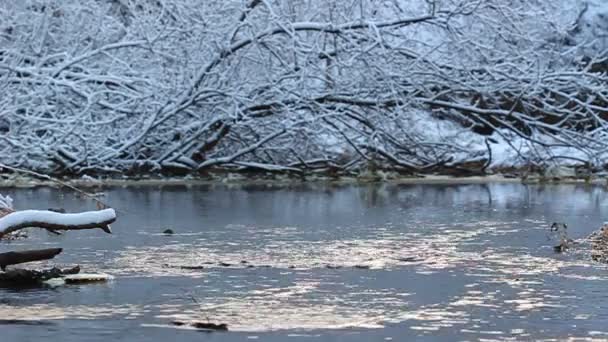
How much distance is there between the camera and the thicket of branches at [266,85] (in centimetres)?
1988

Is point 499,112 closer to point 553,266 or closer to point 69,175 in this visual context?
point 69,175

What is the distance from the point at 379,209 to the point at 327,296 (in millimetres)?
6972

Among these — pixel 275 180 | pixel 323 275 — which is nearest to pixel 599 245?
pixel 323 275

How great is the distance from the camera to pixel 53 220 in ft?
27.8

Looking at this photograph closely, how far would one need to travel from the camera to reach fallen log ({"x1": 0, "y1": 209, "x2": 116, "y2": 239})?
8383 mm

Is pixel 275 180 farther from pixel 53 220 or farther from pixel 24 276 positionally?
pixel 24 276

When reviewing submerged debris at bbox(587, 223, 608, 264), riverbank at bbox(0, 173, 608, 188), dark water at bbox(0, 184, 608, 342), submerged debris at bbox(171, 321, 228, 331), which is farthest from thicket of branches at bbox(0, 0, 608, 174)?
submerged debris at bbox(171, 321, 228, 331)

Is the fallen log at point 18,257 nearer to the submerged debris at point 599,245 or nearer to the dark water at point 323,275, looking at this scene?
the dark water at point 323,275

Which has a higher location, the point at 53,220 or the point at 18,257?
the point at 53,220

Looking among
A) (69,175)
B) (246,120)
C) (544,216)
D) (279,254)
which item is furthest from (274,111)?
(279,254)

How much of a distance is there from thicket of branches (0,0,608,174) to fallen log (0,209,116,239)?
11.0m

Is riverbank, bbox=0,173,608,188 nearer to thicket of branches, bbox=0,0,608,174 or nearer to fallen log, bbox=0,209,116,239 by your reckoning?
thicket of branches, bbox=0,0,608,174

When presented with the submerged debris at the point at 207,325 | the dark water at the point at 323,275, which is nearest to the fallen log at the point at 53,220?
the dark water at the point at 323,275

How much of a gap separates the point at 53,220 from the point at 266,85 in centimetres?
1155
